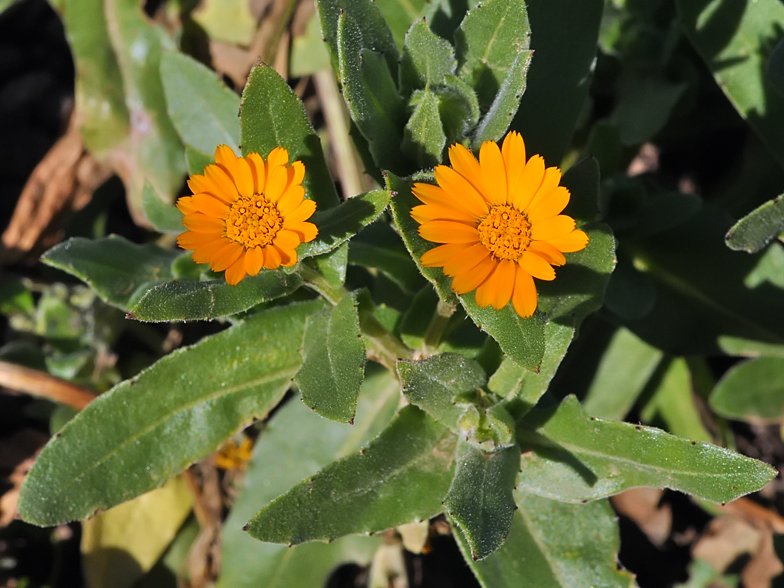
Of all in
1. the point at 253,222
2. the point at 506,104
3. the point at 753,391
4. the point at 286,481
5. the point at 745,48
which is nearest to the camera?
the point at 253,222

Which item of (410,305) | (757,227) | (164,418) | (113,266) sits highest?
(757,227)

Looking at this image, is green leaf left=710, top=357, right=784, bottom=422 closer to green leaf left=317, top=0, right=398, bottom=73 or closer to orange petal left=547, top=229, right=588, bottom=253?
orange petal left=547, top=229, right=588, bottom=253

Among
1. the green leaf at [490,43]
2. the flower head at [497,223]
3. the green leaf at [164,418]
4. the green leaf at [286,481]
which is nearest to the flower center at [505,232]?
the flower head at [497,223]

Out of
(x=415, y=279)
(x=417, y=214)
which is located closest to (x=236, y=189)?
(x=417, y=214)

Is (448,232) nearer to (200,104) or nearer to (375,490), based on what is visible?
(375,490)

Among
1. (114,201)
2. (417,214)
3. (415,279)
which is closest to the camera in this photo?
(417,214)

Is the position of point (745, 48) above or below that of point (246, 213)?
above

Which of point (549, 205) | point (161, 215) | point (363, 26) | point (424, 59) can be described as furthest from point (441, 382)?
point (161, 215)

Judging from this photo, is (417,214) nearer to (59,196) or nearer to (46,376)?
(46,376)
